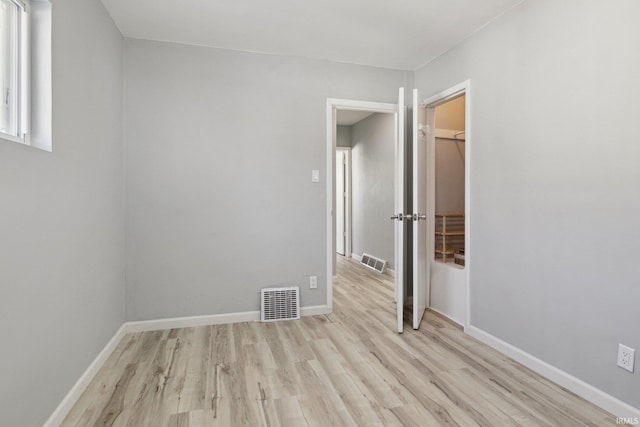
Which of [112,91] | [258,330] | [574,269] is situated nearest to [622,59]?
[574,269]

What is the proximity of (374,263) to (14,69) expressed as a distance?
15.7 feet


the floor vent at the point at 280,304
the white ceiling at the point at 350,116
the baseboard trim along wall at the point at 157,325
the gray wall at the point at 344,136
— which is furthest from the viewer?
the gray wall at the point at 344,136

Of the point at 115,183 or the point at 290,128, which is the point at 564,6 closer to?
the point at 290,128

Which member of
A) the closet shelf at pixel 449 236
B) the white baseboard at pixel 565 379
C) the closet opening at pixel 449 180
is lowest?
the white baseboard at pixel 565 379

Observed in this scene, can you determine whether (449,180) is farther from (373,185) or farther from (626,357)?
(626,357)

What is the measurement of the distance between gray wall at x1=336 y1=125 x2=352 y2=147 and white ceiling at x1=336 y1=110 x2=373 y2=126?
154 mm

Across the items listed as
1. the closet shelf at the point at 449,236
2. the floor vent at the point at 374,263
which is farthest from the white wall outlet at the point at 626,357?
the floor vent at the point at 374,263

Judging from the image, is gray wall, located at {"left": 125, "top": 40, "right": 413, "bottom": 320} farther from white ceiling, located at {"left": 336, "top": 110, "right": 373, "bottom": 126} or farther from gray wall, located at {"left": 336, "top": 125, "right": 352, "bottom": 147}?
gray wall, located at {"left": 336, "top": 125, "right": 352, "bottom": 147}

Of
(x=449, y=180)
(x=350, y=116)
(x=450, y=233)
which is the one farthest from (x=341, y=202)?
(x=450, y=233)

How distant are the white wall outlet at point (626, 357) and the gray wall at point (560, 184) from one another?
30mm

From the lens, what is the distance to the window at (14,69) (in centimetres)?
154

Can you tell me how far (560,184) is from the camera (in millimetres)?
2209

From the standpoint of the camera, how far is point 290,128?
339 cm

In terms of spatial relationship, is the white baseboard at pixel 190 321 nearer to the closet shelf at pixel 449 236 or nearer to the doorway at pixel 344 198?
the closet shelf at pixel 449 236
